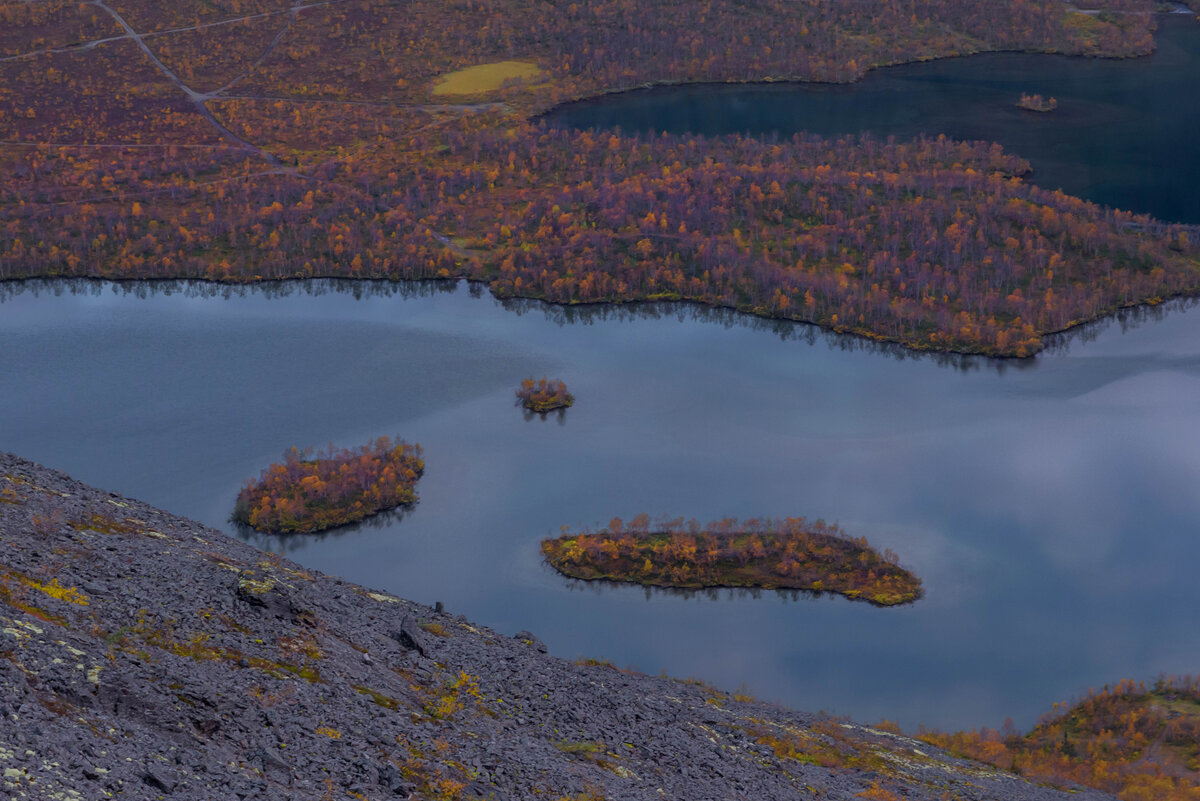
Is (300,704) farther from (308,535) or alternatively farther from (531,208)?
(531,208)

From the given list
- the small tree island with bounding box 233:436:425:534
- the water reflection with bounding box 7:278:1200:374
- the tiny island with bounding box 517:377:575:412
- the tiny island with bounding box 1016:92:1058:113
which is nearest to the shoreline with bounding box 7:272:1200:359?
the water reflection with bounding box 7:278:1200:374

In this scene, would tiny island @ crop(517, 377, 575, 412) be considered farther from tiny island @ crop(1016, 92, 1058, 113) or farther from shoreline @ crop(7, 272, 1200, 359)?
tiny island @ crop(1016, 92, 1058, 113)

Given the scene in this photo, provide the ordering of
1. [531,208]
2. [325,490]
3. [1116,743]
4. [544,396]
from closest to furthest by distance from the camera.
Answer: [1116,743] < [325,490] < [544,396] < [531,208]

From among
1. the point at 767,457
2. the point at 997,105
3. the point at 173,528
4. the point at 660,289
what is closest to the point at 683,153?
the point at 660,289

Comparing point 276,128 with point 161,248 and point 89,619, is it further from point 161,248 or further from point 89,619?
point 89,619

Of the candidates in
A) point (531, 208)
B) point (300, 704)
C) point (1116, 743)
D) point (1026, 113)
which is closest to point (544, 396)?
point (531, 208)
